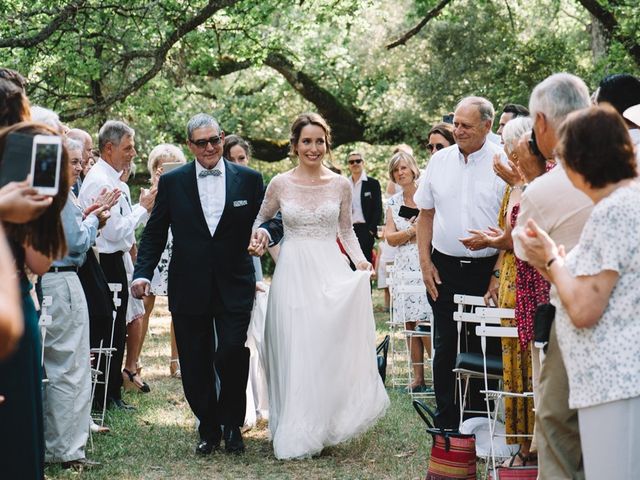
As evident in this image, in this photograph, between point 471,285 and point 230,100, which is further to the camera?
point 230,100

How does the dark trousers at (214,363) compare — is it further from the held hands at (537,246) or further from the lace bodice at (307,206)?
the held hands at (537,246)

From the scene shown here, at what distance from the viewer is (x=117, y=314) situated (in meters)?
8.85

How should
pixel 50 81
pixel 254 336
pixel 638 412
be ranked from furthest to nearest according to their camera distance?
pixel 50 81
pixel 254 336
pixel 638 412

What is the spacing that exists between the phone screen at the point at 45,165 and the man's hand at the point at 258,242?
11.3 ft

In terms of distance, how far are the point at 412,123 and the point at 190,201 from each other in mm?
15375

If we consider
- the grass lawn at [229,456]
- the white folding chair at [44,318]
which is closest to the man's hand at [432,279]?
the grass lawn at [229,456]

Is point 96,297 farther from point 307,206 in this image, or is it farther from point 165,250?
point 165,250

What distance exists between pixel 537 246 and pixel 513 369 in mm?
2234

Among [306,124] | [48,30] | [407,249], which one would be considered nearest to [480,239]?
[306,124]

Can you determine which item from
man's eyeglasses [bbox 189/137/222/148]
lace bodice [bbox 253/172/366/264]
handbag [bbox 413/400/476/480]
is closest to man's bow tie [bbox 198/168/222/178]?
man's eyeglasses [bbox 189/137/222/148]

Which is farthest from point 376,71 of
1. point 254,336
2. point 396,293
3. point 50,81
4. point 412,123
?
point 254,336

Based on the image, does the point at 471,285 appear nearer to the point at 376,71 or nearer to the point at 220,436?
the point at 220,436

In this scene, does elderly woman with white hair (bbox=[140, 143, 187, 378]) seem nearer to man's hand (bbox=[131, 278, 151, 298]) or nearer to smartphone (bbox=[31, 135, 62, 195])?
man's hand (bbox=[131, 278, 151, 298])

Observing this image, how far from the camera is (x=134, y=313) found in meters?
9.59
